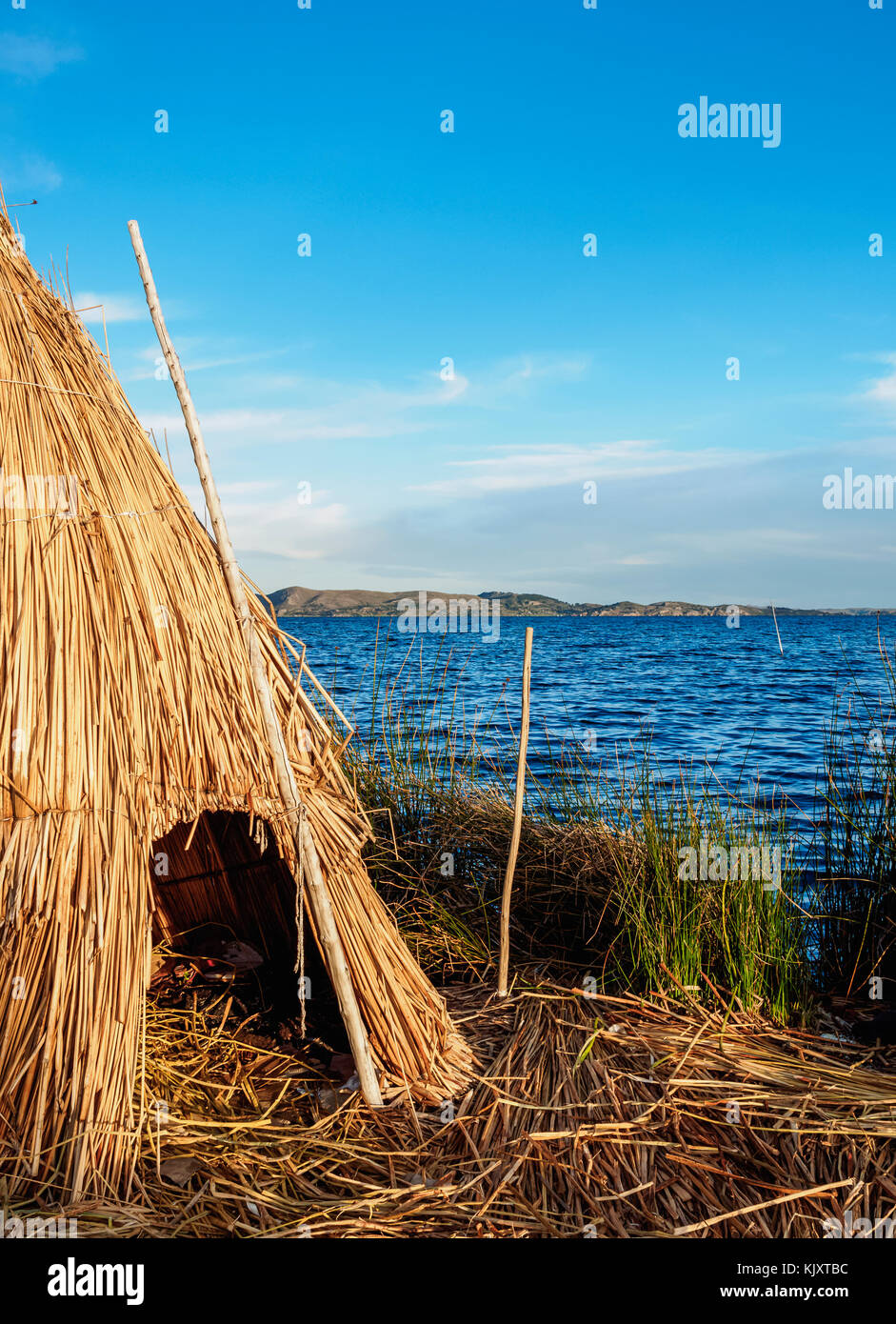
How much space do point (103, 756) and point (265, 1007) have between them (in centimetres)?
155

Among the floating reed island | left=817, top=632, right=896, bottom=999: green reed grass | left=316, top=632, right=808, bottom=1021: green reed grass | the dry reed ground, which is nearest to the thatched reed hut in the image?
the floating reed island

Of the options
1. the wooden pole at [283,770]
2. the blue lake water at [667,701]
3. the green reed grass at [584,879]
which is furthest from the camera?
the blue lake water at [667,701]

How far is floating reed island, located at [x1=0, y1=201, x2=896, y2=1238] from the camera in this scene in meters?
2.48

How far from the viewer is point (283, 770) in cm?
281

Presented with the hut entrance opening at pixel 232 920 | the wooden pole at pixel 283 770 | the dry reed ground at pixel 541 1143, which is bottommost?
the dry reed ground at pixel 541 1143

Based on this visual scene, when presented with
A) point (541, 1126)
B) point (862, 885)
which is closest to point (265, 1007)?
point (541, 1126)

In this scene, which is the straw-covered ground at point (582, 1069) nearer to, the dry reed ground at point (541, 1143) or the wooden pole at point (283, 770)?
the dry reed ground at point (541, 1143)

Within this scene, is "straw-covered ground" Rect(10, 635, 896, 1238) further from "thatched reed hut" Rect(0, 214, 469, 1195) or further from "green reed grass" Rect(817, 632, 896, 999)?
"thatched reed hut" Rect(0, 214, 469, 1195)

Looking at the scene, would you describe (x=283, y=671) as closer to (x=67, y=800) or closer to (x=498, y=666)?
(x=67, y=800)

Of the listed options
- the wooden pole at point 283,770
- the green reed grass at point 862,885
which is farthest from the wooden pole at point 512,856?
the green reed grass at point 862,885

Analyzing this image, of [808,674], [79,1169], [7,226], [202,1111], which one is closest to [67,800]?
[79,1169]

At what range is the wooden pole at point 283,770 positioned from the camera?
279 cm

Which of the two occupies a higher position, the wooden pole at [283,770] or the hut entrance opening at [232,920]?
the wooden pole at [283,770]

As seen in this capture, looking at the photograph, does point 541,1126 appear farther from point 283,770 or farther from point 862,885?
point 862,885
